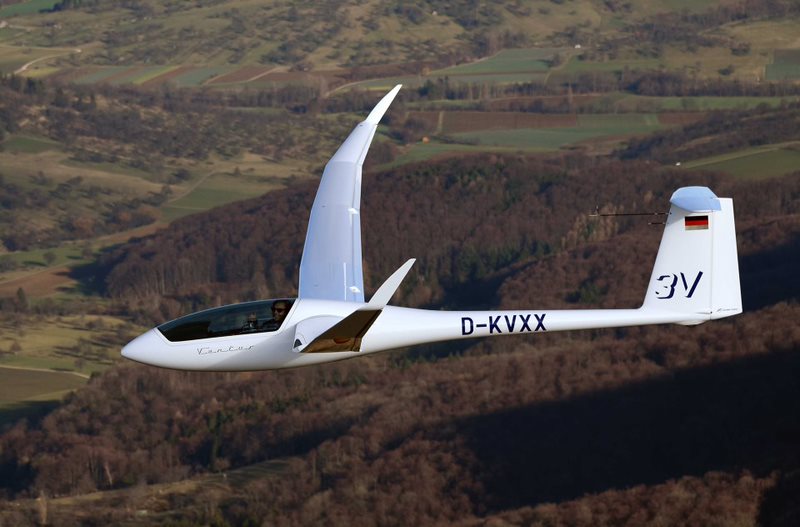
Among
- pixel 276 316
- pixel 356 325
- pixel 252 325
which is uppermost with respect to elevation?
pixel 356 325

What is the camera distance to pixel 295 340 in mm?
47969

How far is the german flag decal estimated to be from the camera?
48.7 m

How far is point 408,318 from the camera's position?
169 ft

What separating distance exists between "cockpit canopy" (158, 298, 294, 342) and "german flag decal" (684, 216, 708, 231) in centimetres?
1404

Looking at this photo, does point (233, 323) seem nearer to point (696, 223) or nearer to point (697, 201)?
point (696, 223)

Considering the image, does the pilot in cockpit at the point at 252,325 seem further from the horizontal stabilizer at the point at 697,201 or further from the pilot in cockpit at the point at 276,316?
the horizontal stabilizer at the point at 697,201

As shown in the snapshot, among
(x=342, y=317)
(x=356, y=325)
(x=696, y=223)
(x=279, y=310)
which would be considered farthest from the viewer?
(x=342, y=317)

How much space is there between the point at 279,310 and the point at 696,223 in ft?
48.1

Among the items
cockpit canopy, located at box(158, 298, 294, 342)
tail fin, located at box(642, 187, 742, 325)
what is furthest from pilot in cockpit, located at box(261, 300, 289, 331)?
tail fin, located at box(642, 187, 742, 325)

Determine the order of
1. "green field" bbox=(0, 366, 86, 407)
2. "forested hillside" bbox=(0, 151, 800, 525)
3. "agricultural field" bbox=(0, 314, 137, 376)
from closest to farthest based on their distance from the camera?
1. "forested hillside" bbox=(0, 151, 800, 525)
2. "green field" bbox=(0, 366, 86, 407)
3. "agricultural field" bbox=(0, 314, 137, 376)

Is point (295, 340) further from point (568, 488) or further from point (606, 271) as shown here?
point (606, 271)

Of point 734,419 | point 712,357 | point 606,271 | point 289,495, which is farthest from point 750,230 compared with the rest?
point 289,495

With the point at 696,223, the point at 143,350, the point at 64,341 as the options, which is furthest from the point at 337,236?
the point at 64,341

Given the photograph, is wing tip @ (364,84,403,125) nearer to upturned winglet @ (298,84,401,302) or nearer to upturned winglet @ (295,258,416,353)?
upturned winglet @ (298,84,401,302)
